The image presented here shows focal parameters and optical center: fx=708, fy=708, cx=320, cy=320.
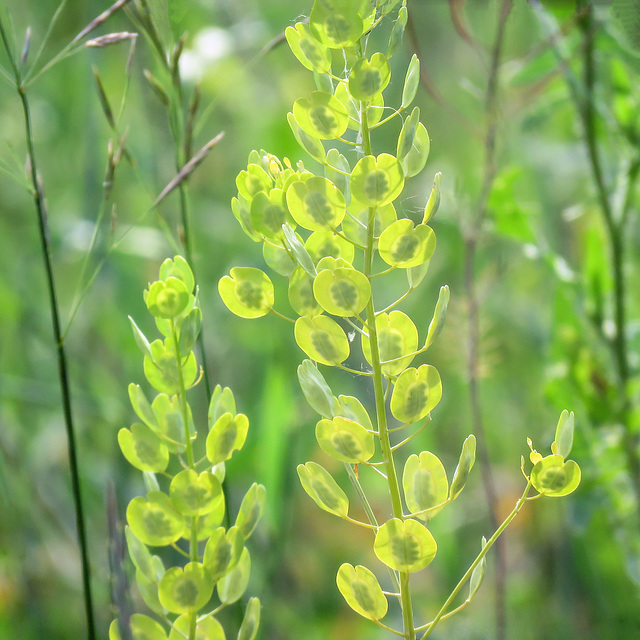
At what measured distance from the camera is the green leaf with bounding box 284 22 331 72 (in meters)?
0.20

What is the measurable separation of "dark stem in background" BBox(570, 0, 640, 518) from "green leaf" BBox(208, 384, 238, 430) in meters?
0.33

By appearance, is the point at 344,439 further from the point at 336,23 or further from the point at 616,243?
the point at 616,243

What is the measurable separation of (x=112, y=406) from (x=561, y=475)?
0.56m

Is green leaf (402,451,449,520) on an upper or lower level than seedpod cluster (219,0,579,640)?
lower

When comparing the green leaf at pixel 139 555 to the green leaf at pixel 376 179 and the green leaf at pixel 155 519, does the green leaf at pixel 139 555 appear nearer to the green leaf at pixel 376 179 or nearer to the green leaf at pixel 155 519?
the green leaf at pixel 155 519

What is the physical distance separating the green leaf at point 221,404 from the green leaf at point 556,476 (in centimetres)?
9

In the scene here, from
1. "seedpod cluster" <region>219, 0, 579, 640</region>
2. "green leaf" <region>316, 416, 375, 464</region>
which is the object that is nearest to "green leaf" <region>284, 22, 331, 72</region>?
"seedpod cluster" <region>219, 0, 579, 640</region>

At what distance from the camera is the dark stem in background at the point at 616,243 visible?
1.51 feet

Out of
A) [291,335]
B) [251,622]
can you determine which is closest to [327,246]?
[251,622]

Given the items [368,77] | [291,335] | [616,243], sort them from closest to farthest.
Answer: [368,77] → [616,243] → [291,335]

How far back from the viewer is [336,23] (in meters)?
0.19

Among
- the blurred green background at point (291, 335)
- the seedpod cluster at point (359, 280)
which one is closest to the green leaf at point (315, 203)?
the seedpod cluster at point (359, 280)

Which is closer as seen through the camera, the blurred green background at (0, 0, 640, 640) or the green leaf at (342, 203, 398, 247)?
the green leaf at (342, 203, 398, 247)

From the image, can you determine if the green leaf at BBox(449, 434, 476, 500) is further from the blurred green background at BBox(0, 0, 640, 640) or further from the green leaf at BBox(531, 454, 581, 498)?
the blurred green background at BBox(0, 0, 640, 640)
